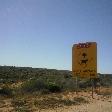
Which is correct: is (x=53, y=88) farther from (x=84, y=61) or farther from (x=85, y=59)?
(x=85, y=59)

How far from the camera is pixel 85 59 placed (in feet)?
78.7

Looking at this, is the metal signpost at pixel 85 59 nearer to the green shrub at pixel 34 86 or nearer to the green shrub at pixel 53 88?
the green shrub at pixel 53 88

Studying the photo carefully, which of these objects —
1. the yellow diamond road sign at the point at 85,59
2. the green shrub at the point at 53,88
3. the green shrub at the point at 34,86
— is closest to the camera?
the yellow diamond road sign at the point at 85,59

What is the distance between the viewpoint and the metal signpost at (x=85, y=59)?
938 inches

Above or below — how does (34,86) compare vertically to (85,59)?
below

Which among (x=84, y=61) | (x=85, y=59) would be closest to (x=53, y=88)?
(x=84, y=61)

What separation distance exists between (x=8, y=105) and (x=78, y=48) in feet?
27.1

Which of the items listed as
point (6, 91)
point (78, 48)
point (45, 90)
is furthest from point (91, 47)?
point (6, 91)

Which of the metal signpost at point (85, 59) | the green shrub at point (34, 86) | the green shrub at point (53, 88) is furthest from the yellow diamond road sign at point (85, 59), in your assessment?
the green shrub at point (34, 86)

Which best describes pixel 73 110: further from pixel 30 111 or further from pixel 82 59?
pixel 82 59

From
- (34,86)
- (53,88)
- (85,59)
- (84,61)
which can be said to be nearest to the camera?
(85,59)

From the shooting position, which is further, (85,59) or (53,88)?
(53,88)

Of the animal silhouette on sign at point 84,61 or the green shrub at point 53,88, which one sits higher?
the animal silhouette on sign at point 84,61

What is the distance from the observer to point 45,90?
27172 millimetres
